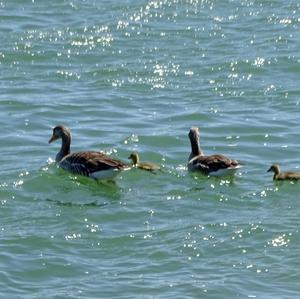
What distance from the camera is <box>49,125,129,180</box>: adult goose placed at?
1700 cm

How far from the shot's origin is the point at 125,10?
27.4 metres

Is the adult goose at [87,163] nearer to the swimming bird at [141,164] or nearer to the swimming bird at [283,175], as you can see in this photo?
the swimming bird at [141,164]

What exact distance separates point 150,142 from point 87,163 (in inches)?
88.5

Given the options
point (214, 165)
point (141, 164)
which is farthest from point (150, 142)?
point (214, 165)

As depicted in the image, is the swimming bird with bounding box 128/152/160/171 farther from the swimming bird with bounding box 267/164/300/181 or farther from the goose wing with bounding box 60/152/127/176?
the swimming bird with bounding box 267/164/300/181

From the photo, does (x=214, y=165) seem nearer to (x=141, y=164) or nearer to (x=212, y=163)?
(x=212, y=163)

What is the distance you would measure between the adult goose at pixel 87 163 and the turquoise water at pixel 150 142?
5.9 inches

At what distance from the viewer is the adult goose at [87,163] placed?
17.0 m

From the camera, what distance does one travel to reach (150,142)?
63.8 ft

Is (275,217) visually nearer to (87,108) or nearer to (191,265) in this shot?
(191,265)

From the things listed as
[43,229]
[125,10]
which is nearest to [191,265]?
[43,229]

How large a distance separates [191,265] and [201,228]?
112 cm

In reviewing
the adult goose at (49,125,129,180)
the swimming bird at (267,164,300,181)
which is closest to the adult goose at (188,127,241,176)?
the swimming bird at (267,164,300,181)

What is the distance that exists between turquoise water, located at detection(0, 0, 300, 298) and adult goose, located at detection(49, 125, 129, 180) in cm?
15
